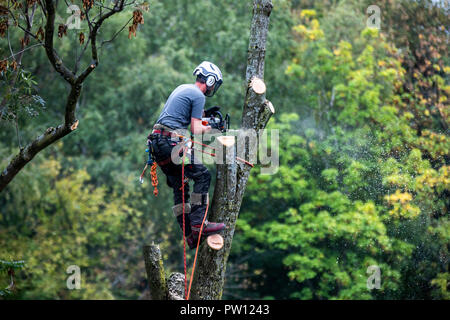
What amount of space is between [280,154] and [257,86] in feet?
35.6

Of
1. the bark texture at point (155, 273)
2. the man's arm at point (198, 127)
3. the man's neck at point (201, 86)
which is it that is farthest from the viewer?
the man's neck at point (201, 86)

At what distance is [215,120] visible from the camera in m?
5.95

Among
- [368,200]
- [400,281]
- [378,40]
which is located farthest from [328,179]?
[378,40]

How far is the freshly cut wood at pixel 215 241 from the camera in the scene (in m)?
5.50

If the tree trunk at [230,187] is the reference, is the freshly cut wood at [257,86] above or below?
above

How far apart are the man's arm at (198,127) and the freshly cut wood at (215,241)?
106cm

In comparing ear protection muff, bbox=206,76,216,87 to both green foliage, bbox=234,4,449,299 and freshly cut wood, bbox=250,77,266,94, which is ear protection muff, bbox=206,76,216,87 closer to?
freshly cut wood, bbox=250,77,266,94

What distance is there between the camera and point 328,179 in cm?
1484

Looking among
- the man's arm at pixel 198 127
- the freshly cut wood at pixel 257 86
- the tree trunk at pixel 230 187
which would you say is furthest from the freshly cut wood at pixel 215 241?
the freshly cut wood at pixel 257 86

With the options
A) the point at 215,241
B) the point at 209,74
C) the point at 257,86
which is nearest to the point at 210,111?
the point at 209,74

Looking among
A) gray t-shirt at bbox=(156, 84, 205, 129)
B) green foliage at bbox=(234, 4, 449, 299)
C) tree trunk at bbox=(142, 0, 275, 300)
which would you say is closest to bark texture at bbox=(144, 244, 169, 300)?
tree trunk at bbox=(142, 0, 275, 300)

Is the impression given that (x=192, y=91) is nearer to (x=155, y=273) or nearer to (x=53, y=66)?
(x=53, y=66)

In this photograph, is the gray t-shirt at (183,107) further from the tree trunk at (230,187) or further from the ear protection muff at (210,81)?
the tree trunk at (230,187)
